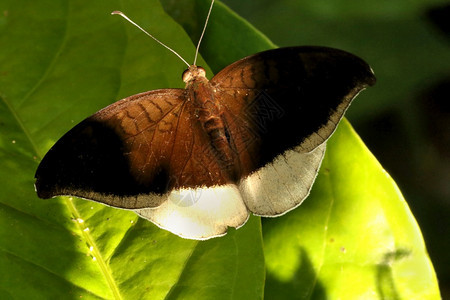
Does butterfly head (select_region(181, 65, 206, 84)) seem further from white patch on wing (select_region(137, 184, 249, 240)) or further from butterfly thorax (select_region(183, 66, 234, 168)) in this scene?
white patch on wing (select_region(137, 184, 249, 240))

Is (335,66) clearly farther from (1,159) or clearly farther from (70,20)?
(1,159)

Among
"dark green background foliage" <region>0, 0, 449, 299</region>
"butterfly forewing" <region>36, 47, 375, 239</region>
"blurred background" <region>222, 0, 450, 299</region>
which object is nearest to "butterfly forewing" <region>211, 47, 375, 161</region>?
"butterfly forewing" <region>36, 47, 375, 239</region>

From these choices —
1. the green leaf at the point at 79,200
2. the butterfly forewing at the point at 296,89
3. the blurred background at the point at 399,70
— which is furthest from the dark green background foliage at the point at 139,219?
the blurred background at the point at 399,70

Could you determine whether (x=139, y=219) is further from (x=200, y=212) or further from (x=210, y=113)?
(x=210, y=113)

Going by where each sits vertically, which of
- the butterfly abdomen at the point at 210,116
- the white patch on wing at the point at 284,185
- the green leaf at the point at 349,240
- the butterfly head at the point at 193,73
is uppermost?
the butterfly head at the point at 193,73

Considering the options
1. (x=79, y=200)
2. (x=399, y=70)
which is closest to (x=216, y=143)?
(x=79, y=200)

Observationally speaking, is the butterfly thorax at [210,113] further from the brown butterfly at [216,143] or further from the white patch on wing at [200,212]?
the white patch on wing at [200,212]
